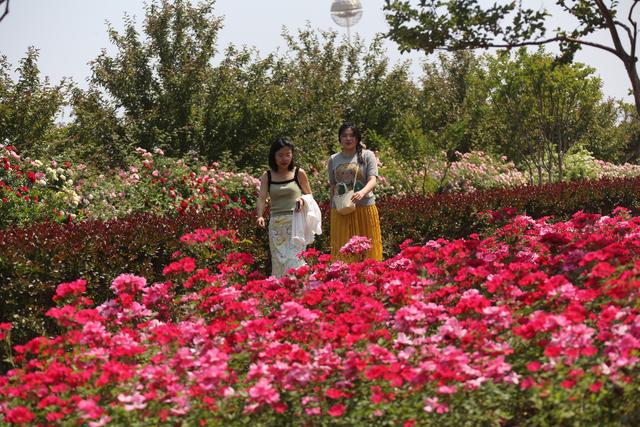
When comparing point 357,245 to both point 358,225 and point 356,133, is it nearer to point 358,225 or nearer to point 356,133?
point 358,225

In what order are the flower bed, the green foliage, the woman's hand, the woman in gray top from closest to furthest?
the flower bed → the woman's hand → the woman in gray top → the green foliage

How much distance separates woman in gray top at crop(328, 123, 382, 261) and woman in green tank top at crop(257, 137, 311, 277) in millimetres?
309

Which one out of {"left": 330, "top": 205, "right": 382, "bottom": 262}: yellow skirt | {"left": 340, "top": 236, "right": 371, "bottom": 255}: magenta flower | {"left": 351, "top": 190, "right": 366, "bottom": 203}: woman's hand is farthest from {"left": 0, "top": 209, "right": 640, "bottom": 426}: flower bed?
{"left": 330, "top": 205, "right": 382, "bottom": 262}: yellow skirt

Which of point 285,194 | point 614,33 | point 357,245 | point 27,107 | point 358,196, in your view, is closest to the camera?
point 357,245

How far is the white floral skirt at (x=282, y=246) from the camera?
699 cm

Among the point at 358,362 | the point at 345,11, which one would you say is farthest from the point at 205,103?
the point at 358,362

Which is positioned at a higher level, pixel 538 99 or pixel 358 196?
pixel 538 99

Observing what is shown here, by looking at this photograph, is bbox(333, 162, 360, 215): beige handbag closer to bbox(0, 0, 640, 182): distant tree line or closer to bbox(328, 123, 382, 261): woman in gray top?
bbox(328, 123, 382, 261): woman in gray top

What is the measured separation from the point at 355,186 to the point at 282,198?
611 mm

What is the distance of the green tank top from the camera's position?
7035mm

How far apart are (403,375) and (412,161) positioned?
13.5 meters

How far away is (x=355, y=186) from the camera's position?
23.6 feet

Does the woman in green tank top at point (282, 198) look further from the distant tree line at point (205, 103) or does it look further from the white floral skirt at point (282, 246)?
the distant tree line at point (205, 103)

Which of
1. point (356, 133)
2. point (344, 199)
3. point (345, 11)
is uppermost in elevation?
point (345, 11)
